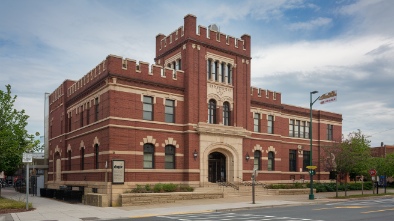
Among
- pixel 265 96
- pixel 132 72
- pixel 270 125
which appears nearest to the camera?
pixel 132 72

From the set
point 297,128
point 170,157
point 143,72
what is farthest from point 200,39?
point 297,128

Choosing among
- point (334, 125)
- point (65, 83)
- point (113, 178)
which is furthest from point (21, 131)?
point (334, 125)

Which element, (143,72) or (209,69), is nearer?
Answer: (143,72)

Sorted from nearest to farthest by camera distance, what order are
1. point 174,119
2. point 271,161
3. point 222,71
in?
1. point 174,119
2. point 222,71
3. point 271,161

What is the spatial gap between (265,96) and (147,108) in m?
15.2

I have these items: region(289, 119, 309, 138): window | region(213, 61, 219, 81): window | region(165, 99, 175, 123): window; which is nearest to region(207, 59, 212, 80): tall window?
region(213, 61, 219, 81): window

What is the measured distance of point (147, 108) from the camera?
33.0 m

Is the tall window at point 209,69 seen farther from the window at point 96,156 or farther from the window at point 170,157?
the window at point 96,156

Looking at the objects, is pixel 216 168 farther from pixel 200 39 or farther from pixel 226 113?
pixel 200 39

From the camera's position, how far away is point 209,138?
3547cm

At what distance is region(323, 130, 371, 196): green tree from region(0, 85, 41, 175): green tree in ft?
86.2

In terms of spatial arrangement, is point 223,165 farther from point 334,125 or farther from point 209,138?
point 334,125

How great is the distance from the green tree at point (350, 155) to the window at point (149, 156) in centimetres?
1739

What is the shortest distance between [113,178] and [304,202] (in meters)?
14.1
